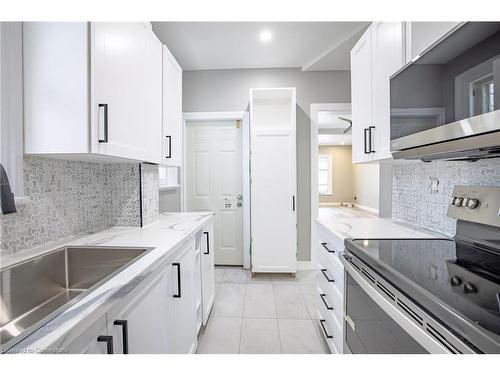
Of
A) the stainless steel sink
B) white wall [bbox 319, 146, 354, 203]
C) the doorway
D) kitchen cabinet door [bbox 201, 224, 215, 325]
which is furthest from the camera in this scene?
white wall [bbox 319, 146, 354, 203]

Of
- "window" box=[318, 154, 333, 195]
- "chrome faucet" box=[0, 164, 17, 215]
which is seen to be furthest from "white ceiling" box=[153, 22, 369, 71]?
"window" box=[318, 154, 333, 195]

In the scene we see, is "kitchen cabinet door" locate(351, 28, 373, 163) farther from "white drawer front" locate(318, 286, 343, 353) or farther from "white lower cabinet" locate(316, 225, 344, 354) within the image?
"white drawer front" locate(318, 286, 343, 353)

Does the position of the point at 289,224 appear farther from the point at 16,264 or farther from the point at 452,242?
the point at 16,264

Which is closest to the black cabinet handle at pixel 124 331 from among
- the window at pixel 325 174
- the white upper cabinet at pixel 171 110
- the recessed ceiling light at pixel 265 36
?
the white upper cabinet at pixel 171 110

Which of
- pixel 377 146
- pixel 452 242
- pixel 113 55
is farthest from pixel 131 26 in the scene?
pixel 452 242

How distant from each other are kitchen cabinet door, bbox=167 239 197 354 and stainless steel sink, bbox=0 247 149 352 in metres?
0.26

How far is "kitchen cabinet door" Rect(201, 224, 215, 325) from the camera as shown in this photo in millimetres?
2135

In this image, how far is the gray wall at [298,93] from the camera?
3.50m

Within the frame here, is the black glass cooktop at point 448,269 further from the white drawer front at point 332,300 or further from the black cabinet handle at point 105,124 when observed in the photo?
the black cabinet handle at point 105,124

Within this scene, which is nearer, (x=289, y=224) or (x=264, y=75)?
(x=289, y=224)

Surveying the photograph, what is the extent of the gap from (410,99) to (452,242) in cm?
74

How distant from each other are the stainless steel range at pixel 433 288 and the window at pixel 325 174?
9.70 m

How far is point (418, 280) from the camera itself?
877mm
